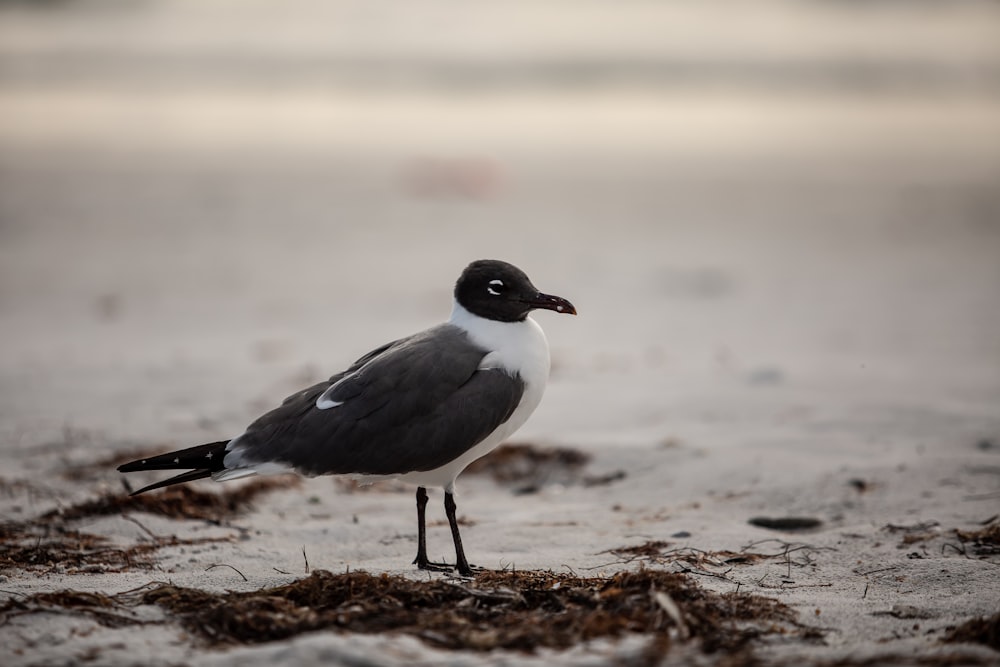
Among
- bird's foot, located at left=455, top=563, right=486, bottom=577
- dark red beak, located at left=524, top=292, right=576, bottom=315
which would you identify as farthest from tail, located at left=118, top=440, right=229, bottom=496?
dark red beak, located at left=524, top=292, right=576, bottom=315

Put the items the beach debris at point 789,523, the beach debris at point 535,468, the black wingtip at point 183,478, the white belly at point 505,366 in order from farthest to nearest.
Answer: the beach debris at point 535,468 < the beach debris at point 789,523 < the white belly at point 505,366 < the black wingtip at point 183,478

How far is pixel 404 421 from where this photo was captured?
4879mm

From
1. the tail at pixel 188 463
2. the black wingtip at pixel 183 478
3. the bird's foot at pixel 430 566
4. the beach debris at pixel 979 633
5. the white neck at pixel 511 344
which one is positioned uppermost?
the white neck at pixel 511 344

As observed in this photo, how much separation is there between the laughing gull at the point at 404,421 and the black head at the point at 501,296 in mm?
138

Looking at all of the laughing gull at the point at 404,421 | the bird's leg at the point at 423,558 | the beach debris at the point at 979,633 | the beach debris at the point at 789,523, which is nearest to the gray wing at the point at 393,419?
the laughing gull at the point at 404,421

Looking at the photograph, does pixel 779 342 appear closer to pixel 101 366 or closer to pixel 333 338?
pixel 333 338

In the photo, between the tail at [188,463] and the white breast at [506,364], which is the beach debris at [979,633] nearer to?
the white breast at [506,364]

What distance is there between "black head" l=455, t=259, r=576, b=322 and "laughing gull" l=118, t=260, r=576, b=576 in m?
0.14

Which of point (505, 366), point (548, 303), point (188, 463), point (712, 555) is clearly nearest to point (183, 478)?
point (188, 463)

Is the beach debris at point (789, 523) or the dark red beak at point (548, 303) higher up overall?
the dark red beak at point (548, 303)

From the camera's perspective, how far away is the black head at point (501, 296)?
5320 millimetres

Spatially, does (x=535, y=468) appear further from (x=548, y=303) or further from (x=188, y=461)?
(x=188, y=461)

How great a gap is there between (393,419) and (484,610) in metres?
1.10

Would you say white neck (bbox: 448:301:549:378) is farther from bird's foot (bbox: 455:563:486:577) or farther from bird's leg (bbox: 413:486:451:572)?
bird's foot (bbox: 455:563:486:577)
